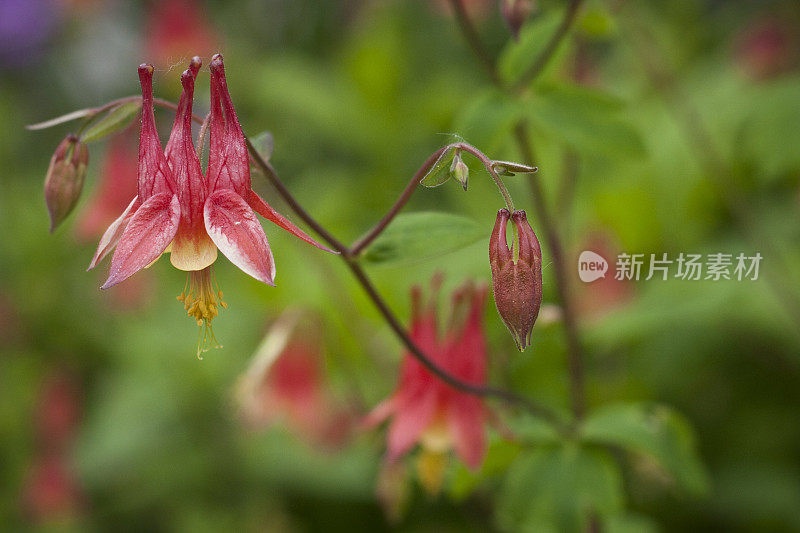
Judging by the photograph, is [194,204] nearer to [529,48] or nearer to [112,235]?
[112,235]

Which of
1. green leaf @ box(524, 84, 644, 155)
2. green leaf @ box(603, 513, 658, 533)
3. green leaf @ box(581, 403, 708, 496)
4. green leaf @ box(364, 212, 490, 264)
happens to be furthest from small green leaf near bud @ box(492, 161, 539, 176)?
green leaf @ box(603, 513, 658, 533)

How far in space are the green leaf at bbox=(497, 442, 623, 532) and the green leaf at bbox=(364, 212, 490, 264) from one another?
1.39ft

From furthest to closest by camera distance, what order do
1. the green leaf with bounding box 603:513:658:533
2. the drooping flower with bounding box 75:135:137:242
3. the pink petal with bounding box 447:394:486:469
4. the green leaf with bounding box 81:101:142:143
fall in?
the drooping flower with bounding box 75:135:137:242 → the green leaf with bounding box 603:513:658:533 → the pink petal with bounding box 447:394:486:469 → the green leaf with bounding box 81:101:142:143

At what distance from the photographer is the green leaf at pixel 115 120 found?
925 mm

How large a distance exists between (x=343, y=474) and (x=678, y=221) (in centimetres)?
109

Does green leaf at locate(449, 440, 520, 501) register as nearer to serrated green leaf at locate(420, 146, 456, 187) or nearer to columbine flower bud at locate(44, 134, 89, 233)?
serrated green leaf at locate(420, 146, 456, 187)

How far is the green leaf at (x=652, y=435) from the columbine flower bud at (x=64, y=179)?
75 cm

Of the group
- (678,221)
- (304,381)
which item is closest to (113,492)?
(304,381)

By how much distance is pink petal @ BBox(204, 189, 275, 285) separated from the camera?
0.73 meters

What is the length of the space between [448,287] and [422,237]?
2.93 ft

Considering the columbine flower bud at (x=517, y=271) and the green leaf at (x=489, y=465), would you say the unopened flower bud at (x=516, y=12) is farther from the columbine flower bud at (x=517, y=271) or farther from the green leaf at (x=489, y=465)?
the green leaf at (x=489, y=465)

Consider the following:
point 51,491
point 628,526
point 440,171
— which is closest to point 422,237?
point 440,171

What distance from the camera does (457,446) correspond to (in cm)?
113

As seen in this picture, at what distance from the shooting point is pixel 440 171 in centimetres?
83
